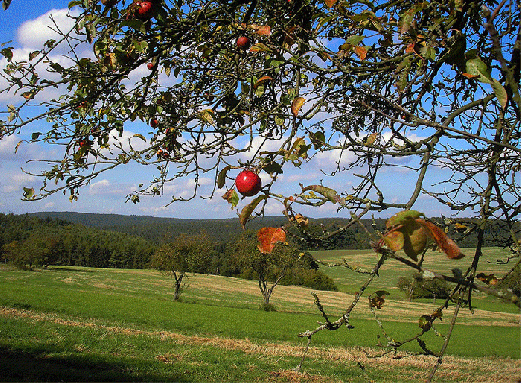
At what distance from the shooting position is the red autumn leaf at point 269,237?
1213 millimetres

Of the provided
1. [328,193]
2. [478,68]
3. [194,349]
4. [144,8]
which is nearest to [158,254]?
[194,349]

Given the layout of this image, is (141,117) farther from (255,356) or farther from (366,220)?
(255,356)

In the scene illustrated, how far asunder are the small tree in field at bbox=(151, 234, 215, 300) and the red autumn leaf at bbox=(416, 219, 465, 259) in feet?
128

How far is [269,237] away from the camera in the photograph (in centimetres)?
125

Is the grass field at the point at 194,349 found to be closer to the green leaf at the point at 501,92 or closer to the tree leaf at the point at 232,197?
the tree leaf at the point at 232,197

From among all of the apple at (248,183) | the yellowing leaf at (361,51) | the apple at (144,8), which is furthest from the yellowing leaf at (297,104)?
the apple at (144,8)

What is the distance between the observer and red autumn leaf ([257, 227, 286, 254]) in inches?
47.8

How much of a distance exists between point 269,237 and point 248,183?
0.85ft

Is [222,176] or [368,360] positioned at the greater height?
[222,176]

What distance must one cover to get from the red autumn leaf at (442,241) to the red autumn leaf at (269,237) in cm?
48

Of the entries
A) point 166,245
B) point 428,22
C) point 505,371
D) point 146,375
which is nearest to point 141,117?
point 428,22

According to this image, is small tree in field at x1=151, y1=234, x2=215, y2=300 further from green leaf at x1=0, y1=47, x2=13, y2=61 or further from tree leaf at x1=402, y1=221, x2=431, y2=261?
tree leaf at x1=402, y1=221, x2=431, y2=261

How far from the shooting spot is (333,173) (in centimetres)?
370

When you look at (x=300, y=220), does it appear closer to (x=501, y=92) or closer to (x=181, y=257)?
(x=501, y=92)
